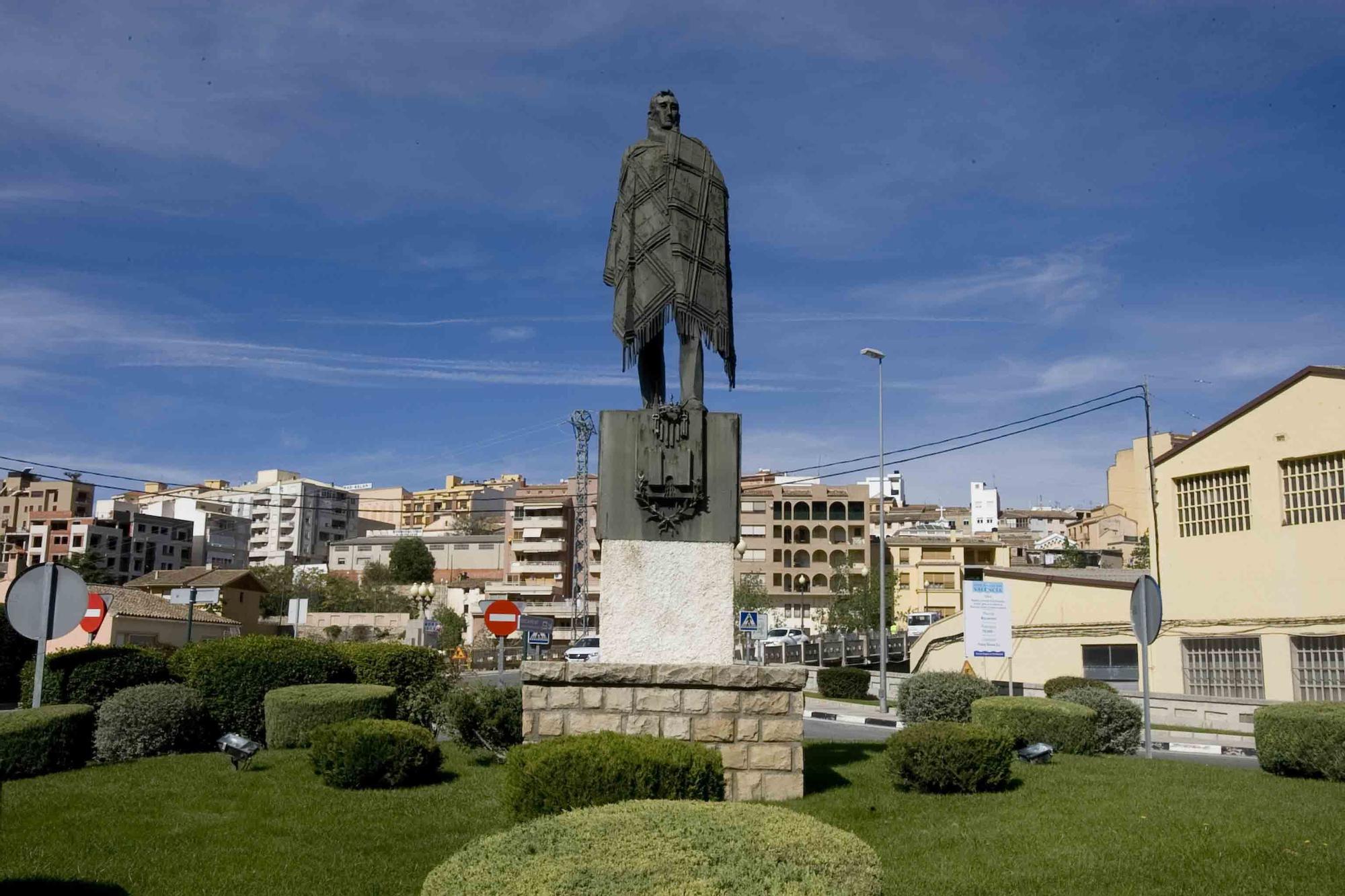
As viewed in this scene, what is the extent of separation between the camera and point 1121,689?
28078mm

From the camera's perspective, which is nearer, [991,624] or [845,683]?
[991,624]

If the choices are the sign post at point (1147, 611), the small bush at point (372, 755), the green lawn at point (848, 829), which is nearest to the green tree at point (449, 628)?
the sign post at point (1147, 611)

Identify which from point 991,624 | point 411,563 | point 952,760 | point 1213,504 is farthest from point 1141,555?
point 411,563

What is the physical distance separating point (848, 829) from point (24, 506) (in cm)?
11958

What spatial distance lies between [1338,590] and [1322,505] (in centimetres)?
169

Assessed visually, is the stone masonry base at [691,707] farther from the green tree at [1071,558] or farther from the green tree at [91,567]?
the green tree at [91,567]

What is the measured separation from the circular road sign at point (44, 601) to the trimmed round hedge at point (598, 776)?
679cm

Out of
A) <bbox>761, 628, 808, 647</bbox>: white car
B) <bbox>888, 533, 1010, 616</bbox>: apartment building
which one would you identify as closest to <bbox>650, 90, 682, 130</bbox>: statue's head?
<bbox>761, 628, 808, 647</bbox>: white car

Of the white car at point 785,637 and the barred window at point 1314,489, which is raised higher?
the barred window at point 1314,489

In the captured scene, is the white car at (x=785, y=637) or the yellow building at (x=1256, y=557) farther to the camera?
the white car at (x=785, y=637)

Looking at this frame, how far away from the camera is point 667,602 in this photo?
945 centimetres

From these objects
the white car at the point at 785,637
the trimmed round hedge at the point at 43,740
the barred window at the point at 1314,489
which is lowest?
the trimmed round hedge at the point at 43,740

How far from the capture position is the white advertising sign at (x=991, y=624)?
2183 cm

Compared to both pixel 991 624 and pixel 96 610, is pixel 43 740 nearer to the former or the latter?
pixel 991 624
